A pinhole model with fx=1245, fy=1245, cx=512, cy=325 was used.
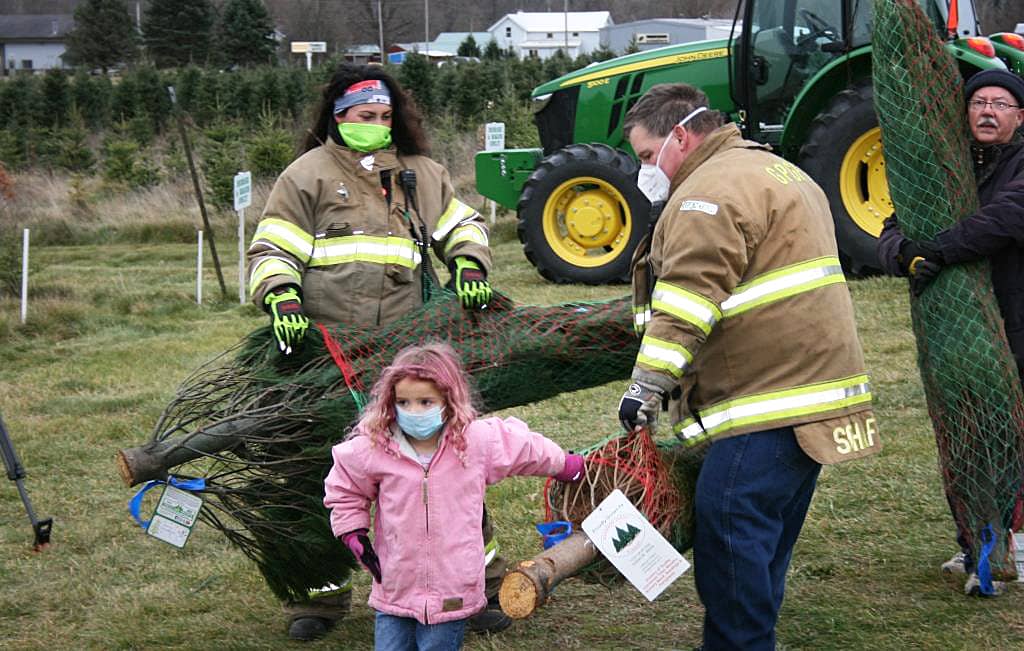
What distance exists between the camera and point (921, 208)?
4.47 m

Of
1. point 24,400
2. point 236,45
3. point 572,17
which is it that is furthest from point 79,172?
point 572,17

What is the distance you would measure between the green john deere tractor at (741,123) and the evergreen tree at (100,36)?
1441 inches

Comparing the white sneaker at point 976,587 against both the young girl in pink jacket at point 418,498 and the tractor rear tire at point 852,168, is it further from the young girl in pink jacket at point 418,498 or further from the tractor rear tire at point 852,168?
the tractor rear tire at point 852,168

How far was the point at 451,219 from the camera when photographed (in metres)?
4.57

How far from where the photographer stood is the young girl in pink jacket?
3359 mm

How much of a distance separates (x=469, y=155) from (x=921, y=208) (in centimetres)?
1803

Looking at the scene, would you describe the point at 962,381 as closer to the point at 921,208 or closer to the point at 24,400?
the point at 921,208

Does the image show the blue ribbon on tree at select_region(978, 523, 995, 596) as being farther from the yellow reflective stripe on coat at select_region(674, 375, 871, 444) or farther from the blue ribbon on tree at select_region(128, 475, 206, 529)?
the blue ribbon on tree at select_region(128, 475, 206, 529)

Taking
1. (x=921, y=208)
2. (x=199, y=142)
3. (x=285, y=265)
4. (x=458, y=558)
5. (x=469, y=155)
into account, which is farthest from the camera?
(x=199, y=142)

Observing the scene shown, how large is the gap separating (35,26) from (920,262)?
85.6m

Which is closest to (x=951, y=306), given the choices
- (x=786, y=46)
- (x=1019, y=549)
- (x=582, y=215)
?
(x=1019, y=549)

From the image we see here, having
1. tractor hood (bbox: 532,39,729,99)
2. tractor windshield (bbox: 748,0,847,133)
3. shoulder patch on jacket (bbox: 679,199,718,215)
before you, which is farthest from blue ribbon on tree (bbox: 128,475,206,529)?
tractor hood (bbox: 532,39,729,99)

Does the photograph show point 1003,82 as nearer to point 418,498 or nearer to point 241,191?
point 418,498

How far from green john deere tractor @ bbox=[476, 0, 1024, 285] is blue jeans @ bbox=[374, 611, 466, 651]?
584cm
